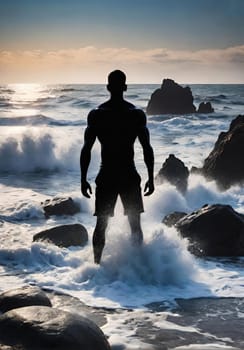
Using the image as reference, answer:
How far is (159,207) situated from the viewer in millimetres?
10086

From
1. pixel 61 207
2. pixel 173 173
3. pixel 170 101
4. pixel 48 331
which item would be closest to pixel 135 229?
pixel 48 331

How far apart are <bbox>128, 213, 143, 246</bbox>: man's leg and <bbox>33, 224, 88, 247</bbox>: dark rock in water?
174 cm

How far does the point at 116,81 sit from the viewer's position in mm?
5355

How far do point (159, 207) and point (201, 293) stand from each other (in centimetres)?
470

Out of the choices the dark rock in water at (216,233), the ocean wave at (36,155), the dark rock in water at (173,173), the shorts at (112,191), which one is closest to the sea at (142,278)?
the dark rock in water at (216,233)

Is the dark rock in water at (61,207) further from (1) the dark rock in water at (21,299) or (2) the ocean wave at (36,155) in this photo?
(2) the ocean wave at (36,155)

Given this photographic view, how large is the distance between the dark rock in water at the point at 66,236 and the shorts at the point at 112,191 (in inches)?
70.4

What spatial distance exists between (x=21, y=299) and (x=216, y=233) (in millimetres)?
3476

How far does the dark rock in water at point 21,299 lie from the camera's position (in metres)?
4.51

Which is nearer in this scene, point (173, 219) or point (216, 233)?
point (216, 233)

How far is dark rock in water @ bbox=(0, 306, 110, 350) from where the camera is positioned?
3455 mm

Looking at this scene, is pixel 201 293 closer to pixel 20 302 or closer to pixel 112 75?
pixel 20 302

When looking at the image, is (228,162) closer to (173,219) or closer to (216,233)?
(173,219)

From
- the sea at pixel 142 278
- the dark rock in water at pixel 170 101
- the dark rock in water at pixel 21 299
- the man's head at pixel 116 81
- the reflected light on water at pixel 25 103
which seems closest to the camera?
the sea at pixel 142 278
